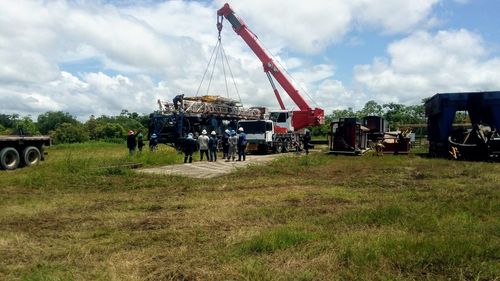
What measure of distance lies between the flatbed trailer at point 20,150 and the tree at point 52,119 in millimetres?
69671

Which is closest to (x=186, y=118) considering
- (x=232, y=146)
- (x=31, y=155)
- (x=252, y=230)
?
(x=232, y=146)

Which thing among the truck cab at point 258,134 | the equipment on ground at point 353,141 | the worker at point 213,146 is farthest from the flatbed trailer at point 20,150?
the equipment on ground at point 353,141

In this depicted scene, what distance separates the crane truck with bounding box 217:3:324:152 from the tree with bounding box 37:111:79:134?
62.9 metres

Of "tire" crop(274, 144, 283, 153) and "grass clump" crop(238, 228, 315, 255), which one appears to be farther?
"tire" crop(274, 144, 283, 153)

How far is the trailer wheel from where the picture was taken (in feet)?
54.4

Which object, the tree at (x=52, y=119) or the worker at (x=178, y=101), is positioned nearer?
the worker at (x=178, y=101)

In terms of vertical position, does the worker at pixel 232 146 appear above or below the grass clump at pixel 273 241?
above

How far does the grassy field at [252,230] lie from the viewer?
15.2ft

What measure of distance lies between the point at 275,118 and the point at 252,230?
23478 millimetres

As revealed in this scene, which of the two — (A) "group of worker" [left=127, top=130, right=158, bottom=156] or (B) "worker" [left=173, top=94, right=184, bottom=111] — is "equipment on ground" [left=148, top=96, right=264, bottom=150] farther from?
→ (A) "group of worker" [left=127, top=130, right=158, bottom=156]

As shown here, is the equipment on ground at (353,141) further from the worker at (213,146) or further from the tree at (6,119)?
the tree at (6,119)

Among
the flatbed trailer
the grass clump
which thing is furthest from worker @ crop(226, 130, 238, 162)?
the grass clump

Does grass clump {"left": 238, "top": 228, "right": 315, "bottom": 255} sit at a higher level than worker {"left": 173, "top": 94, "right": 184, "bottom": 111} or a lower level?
lower

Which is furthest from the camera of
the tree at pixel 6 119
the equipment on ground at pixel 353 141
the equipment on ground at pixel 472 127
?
the tree at pixel 6 119
